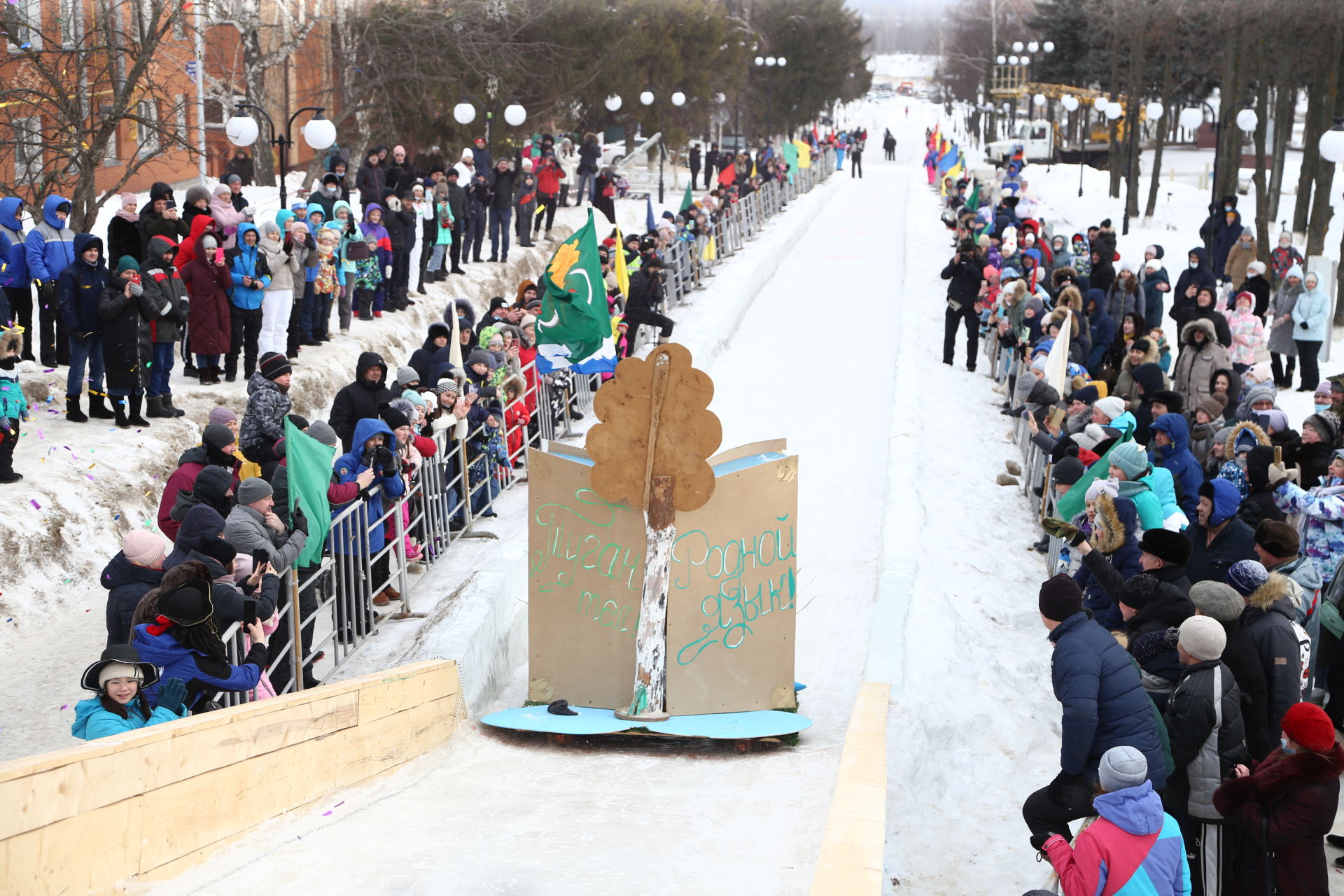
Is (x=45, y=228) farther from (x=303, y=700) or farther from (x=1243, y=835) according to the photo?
(x=1243, y=835)

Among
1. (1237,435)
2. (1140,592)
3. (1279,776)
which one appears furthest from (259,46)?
(1279,776)

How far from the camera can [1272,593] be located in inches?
238

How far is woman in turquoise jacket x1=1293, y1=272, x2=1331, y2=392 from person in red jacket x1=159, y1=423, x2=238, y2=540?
39.9ft

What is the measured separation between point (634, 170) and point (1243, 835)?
1421 inches

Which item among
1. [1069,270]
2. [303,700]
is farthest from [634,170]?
[303,700]

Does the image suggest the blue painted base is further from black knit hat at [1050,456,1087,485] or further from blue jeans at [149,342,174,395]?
blue jeans at [149,342,174,395]

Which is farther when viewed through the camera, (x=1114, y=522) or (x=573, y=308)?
(x=573, y=308)

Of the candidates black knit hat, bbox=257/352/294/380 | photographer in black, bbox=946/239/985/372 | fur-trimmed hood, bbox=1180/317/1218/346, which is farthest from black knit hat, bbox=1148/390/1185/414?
photographer in black, bbox=946/239/985/372

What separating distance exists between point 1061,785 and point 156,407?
8.66 meters

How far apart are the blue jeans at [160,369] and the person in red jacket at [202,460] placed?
12.9 ft

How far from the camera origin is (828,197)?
1484 inches

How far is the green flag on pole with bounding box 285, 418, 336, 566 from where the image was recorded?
709cm

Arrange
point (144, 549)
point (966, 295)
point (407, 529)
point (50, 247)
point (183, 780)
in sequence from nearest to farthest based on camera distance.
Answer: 1. point (183, 780)
2. point (144, 549)
3. point (407, 529)
4. point (50, 247)
5. point (966, 295)

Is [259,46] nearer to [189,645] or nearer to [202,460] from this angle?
[202,460]
